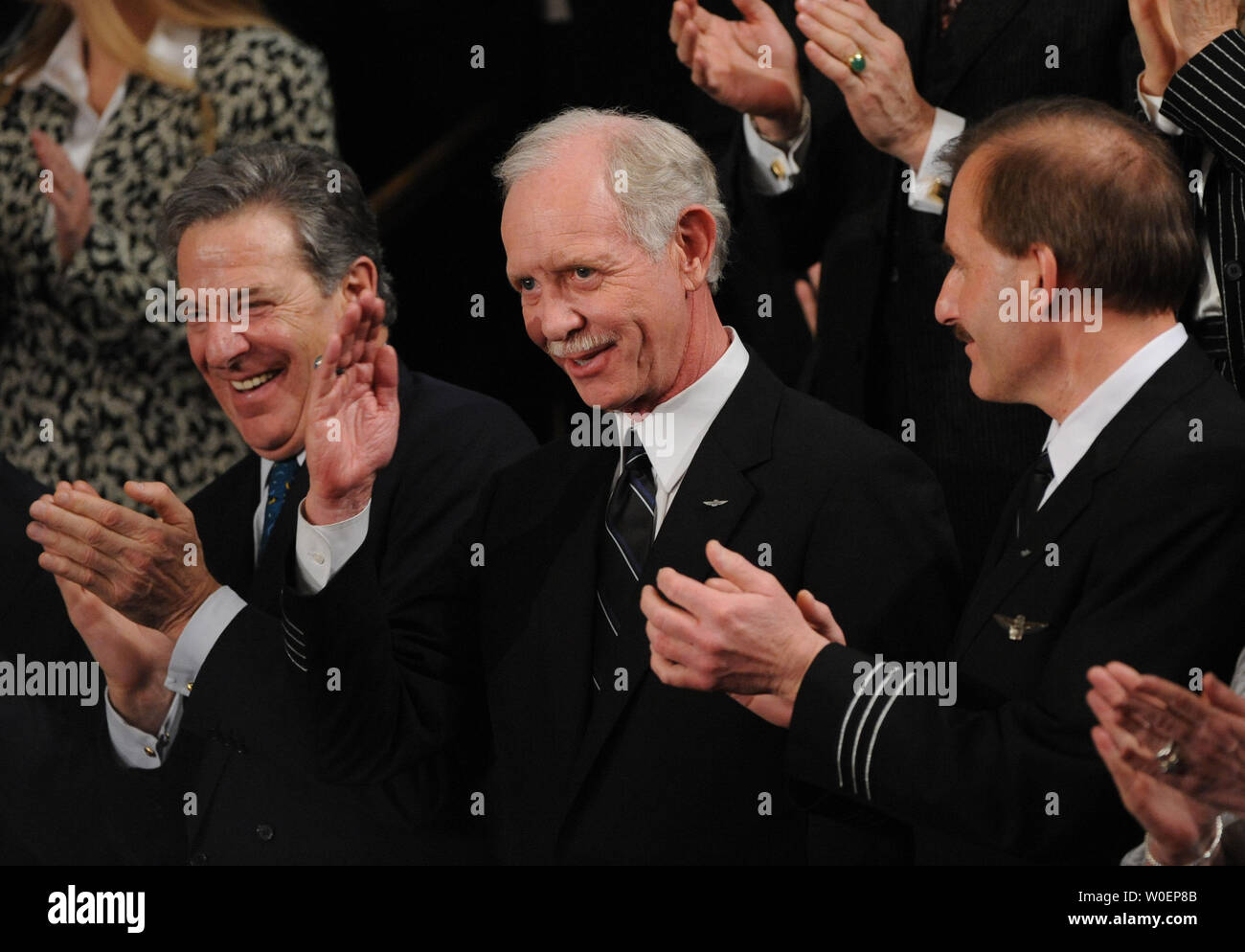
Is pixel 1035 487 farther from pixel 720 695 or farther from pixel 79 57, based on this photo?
pixel 79 57

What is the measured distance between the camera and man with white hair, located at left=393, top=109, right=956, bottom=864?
101 inches

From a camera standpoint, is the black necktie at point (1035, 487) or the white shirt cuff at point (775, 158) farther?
the white shirt cuff at point (775, 158)

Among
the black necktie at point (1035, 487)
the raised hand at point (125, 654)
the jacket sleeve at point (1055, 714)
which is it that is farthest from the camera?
the raised hand at point (125, 654)

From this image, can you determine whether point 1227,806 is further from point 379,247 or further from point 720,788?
point 379,247

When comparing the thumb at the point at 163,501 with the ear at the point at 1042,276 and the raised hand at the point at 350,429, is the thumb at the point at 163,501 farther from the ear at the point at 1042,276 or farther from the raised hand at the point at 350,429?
the ear at the point at 1042,276

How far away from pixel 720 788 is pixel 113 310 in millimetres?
1628

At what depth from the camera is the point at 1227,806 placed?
223 cm

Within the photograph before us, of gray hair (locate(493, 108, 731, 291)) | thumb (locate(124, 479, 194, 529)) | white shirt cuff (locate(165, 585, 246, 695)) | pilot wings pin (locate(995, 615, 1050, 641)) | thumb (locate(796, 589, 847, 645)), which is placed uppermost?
gray hair (locate(493, 108, 731, 291))

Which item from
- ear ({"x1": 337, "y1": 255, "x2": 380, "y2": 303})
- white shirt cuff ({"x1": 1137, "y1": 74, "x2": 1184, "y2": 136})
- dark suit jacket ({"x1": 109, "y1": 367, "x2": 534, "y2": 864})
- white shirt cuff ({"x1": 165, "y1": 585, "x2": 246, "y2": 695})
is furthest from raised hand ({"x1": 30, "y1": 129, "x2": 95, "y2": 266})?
white shirt cuff ({"x1": 1137, "y1": 74, "x2": 1184, "y2": 136})

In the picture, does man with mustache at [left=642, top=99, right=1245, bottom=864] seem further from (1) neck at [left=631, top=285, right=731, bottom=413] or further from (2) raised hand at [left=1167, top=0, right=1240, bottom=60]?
(1) neck at [left=631, top=285, right=731, bottom=413]

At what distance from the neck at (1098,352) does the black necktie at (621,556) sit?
2.05 feet

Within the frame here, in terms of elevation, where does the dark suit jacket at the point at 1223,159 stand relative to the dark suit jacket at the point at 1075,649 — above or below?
above

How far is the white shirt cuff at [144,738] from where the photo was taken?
312 cm

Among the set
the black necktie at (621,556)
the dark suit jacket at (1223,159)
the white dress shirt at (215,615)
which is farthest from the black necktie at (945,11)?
the white dress shirt at (215,615)
